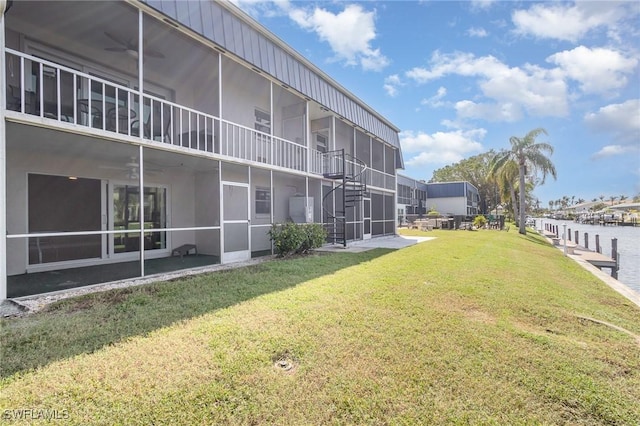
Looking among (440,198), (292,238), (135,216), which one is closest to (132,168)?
(135,216)

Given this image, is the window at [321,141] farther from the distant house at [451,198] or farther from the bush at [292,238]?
the distant house at [451,198]

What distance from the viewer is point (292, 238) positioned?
923cm

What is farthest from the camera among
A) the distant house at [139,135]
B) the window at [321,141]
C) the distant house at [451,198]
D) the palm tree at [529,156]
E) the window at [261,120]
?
the distant house at [451,198]

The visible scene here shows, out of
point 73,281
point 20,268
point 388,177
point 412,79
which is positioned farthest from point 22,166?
point 412,79

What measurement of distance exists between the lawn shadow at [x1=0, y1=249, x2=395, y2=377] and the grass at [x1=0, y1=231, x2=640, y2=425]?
0.03m

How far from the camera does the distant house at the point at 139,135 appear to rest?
6.05 m

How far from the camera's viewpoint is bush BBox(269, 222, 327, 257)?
9.20 metres

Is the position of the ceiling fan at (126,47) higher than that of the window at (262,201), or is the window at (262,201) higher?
the ceiling fan at (126,47)

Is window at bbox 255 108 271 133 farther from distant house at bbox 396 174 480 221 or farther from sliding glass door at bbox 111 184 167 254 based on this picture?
distant house at bbox 396 174 480 221

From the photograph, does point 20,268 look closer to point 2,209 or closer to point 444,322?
point 2,209

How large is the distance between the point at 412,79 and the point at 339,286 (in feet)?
60.0

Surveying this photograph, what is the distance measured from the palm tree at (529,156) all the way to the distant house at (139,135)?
18.9 meters

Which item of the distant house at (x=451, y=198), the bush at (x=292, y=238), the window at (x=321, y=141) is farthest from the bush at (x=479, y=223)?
the bush at (x=292, y=238)

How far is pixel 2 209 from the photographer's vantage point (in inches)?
176
